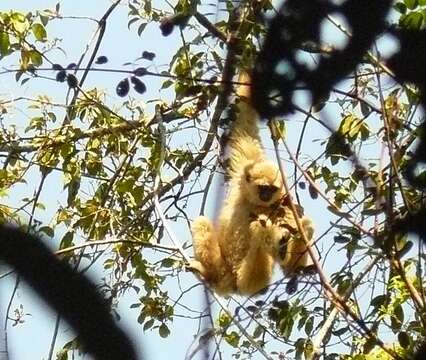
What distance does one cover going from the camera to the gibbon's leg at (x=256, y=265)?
529cm

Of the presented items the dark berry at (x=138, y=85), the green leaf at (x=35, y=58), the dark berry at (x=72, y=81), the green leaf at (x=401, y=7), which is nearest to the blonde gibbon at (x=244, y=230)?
the green leaf at (x=35, y=58)

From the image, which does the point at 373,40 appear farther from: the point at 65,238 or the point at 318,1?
the point at 65,238

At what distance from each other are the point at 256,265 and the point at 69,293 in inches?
167

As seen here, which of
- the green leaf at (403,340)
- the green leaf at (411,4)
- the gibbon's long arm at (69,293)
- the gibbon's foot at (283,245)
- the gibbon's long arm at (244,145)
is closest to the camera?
the gibbon's long arm at (69,293)

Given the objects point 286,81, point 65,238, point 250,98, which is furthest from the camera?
point 65,238

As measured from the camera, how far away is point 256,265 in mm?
5309

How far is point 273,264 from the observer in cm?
538

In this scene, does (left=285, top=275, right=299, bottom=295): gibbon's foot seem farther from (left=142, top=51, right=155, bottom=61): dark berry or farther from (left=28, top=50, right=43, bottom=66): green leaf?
(left=28, top=50, right=43, bottom=66): green leaf

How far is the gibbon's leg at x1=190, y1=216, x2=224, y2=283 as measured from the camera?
17.3 feet

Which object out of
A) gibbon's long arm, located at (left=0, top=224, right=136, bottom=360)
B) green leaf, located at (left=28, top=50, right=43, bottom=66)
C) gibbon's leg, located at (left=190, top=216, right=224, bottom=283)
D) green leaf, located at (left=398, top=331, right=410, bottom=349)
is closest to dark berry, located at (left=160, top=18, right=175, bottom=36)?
green leaf, located at (left=28, top=50, right=43, bottom=66)

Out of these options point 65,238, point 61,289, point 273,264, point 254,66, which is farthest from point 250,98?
point 61,289

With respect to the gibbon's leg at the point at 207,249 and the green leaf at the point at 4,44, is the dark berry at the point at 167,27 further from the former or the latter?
the gibbon's leg at the point at 207,249

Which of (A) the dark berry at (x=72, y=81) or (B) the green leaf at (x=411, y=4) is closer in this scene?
(B) the green leaf at (x=411, y=4)

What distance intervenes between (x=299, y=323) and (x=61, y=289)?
2527mm
